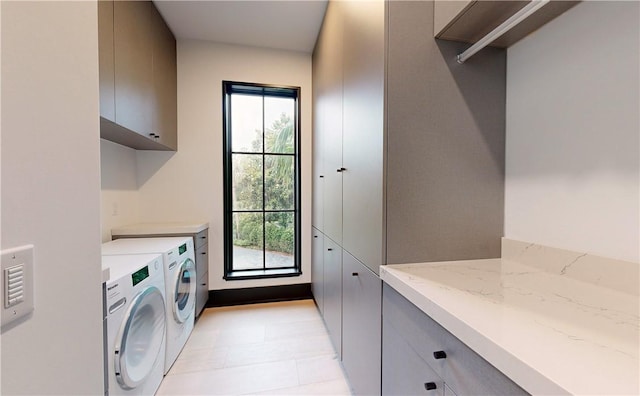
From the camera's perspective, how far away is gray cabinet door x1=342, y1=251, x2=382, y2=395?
45.6 inches

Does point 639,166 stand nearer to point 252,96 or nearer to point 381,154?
point 381,154

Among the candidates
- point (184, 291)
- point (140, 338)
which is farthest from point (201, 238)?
point (140, 338)

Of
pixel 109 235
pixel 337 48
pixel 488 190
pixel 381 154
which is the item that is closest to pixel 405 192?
pixel 381 154

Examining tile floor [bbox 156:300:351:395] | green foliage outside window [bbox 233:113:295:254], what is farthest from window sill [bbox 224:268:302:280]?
tile floor [bbox 156:300:351:395]

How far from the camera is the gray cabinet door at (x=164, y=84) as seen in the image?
6.99 ft

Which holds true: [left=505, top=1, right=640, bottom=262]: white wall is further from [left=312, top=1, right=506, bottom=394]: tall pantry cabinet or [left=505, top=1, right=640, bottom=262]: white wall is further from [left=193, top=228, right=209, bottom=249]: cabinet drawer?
[left=193, top=228, right=209, bottom=249]: cabinet drawer

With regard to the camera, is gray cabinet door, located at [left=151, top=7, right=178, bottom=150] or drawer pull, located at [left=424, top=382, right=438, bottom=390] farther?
gray cabinet door, located at [left=151, top=7, right=178, bottom=150]

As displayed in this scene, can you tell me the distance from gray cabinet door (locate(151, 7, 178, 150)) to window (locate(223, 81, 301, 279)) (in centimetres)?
52

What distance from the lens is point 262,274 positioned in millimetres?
2846

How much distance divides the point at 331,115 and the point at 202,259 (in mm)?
1805

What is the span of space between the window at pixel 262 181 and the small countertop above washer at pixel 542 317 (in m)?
2.07

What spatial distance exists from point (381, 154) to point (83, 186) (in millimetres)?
957

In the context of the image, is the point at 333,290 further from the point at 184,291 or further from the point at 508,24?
the point at 508,24

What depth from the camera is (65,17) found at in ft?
1.81
